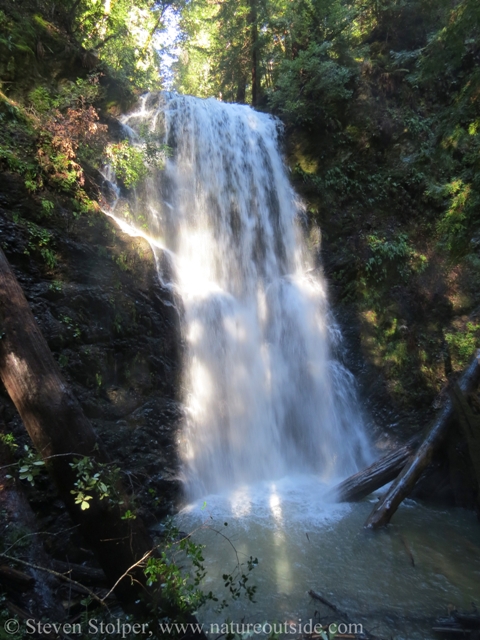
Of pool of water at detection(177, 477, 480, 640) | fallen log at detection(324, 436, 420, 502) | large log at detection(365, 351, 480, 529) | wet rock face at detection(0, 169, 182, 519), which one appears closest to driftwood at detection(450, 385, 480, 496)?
large log at detection(365, 351, 480, 529)

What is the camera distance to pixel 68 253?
19.3 ft

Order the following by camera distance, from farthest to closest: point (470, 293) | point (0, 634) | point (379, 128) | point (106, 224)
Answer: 1. point (379, 128)
2. point (470, 293)
3. point (106, 224)
4. point (0, 634)

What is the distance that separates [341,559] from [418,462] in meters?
1.96

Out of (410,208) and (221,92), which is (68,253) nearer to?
(410,208)

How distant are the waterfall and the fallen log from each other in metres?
1.22

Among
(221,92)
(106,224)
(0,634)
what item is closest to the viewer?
(0,634)

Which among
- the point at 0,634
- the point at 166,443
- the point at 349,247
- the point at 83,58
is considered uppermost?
the point at 83,58

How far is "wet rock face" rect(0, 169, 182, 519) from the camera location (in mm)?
5293

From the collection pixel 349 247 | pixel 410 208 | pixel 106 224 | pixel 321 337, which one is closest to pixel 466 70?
pixel 410 208

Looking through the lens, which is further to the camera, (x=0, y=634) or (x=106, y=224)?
(x=106, y=224)

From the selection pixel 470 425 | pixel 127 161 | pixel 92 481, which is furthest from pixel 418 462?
pixel 127 161

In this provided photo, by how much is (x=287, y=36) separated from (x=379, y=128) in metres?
6.05

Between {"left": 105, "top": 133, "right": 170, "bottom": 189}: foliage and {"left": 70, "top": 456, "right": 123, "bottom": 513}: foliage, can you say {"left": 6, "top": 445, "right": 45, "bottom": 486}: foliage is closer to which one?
{"left": 70, "top": 456, "right": 123, "bottom": 513}: foliage

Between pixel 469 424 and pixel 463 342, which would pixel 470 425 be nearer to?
pixel 469 424
